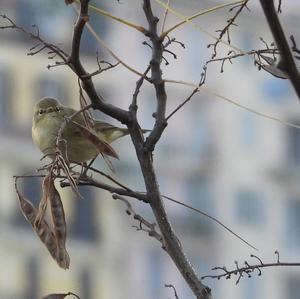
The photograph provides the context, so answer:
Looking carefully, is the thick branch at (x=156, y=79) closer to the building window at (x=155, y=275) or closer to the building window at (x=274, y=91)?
the building window at (x=155, y=275)

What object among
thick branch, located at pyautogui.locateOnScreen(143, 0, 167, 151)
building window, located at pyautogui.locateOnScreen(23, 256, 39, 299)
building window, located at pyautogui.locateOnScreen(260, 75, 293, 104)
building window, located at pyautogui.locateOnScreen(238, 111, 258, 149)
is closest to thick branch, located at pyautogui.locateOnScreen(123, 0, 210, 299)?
thick branch, located at pyautogui.locateOnScreen(143, 0, 167, 151)

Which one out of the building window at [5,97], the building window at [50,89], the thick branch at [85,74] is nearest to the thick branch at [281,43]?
the thick branch at [85,74]

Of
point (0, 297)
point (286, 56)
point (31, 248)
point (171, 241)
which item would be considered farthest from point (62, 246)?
point (31, 248)

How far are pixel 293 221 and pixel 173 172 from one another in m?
1.86

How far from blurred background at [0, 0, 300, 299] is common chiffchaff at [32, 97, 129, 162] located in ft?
29.9

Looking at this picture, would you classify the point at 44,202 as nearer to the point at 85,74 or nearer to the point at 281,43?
the point at 85,74

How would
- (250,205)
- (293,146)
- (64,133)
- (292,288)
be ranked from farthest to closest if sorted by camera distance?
(293,146), (250,205), (292,288), (64,133)

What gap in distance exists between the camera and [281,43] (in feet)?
2.40

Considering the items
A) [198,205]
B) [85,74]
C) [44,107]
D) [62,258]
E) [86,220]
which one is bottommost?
[62,258]

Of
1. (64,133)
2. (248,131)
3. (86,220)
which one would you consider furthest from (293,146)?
(64,133)

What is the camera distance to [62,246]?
3.22ft

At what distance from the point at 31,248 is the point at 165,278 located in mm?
1594

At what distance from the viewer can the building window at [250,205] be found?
1355cm

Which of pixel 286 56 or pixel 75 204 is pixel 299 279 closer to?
pixel 75 204
